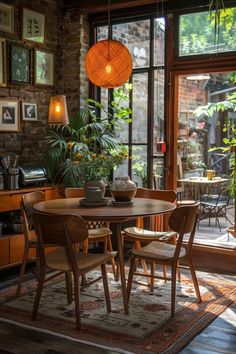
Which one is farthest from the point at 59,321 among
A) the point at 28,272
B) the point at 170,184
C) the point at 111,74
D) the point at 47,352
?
the point at 170,184

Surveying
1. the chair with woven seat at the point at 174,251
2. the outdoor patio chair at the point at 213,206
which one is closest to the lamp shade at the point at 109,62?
the chair with woven seat at the point at 174,251

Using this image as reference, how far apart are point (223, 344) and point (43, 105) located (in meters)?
3.69

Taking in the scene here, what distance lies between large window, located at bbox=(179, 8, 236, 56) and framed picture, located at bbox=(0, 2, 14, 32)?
190cm

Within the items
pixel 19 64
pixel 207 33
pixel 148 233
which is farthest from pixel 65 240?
pixel 207 33

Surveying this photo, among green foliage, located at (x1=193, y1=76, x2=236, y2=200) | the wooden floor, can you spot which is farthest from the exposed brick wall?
the wooden floor

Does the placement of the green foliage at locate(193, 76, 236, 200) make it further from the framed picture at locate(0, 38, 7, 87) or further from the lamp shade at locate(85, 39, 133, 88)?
the framed picture at locate(0, 38, 7, 87)

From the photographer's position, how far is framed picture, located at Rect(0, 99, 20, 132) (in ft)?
17.0

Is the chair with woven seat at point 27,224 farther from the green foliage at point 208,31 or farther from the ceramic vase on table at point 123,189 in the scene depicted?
the green foliage at point 208,31

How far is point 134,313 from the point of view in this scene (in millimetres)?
3668

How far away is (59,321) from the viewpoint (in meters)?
3.51

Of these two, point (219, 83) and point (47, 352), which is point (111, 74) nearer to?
point (47, 352)

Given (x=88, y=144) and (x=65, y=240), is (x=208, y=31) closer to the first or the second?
(x=88, y=144)

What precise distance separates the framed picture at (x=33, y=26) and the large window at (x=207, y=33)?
66.0 inches

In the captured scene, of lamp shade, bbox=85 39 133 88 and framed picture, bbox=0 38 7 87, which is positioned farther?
Answer: framed picture, bbox=0 38 7 87
